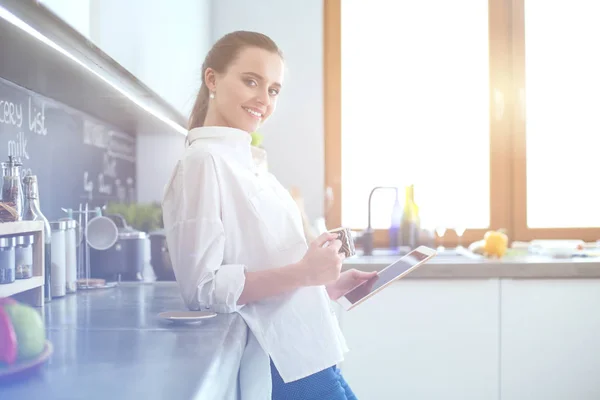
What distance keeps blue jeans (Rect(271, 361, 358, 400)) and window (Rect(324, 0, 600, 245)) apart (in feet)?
6.02

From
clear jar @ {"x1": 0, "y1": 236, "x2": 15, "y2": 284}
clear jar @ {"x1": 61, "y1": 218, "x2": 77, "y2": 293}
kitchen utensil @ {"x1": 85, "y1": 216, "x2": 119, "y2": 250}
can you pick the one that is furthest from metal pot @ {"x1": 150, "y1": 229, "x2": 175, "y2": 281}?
clear jar @ {"x1": 0, "y1": 236, "x2": 15, "y2": 284}

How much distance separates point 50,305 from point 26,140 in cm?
45

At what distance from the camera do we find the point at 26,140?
4.89 ft

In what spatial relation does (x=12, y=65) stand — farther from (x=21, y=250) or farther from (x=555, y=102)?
(x=555, y=102)

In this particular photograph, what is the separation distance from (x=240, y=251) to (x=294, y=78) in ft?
6.49

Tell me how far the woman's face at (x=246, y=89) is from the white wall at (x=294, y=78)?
168 centimetres

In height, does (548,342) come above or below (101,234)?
below

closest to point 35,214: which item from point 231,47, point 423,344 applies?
point 231,47

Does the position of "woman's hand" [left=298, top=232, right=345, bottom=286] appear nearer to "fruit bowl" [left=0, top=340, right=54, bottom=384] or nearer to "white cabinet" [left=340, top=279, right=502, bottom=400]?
"fruit bowl" [left=0, top=340, right=54, bottom=384]

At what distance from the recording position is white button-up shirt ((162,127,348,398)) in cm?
107

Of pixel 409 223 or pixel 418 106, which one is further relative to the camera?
pixel 418 106

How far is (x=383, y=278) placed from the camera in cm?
138

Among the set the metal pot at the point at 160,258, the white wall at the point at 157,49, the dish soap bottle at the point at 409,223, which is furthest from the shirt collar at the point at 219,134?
the dish soap bottle at the point at 409,223

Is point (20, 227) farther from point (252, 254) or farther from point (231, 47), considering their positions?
point (231, 47)
